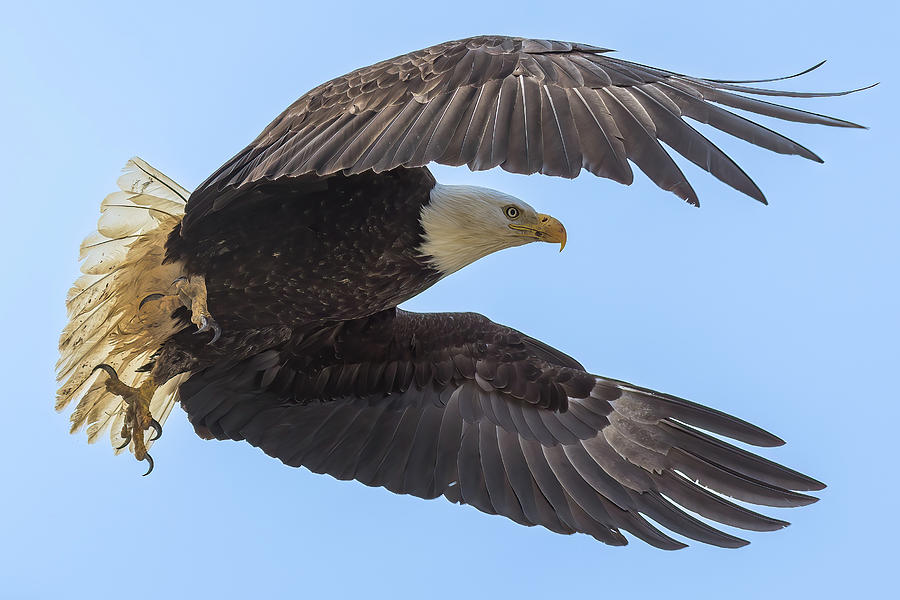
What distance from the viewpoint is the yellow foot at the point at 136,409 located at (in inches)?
186

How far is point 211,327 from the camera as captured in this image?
172 inches

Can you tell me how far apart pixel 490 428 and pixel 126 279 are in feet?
5.66

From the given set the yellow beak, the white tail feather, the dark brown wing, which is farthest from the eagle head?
the white tail feather

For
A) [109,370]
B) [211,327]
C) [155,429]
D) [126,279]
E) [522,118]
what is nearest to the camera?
[522,118]

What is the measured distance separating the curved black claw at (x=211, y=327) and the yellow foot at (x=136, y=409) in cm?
50

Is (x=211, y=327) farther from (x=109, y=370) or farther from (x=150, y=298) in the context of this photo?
(x=109, y=370)

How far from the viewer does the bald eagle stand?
346 centimetres

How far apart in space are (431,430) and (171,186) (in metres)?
1.57

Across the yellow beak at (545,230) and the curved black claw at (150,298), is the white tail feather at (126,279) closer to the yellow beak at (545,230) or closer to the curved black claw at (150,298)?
the curved black claw at (150,298)

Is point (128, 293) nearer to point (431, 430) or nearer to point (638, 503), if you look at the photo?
point (431, 430)

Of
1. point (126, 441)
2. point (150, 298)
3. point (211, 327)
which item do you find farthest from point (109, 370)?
point (211, 327)

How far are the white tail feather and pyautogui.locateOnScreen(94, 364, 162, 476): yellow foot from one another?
108 mm

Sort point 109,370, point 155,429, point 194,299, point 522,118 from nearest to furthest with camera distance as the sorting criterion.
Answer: point 522,118 < point 194,299 < point 109,370 < point 155,429

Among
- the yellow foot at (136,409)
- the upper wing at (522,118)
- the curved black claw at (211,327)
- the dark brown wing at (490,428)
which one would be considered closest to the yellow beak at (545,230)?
the dark brown wing at (490,428)
